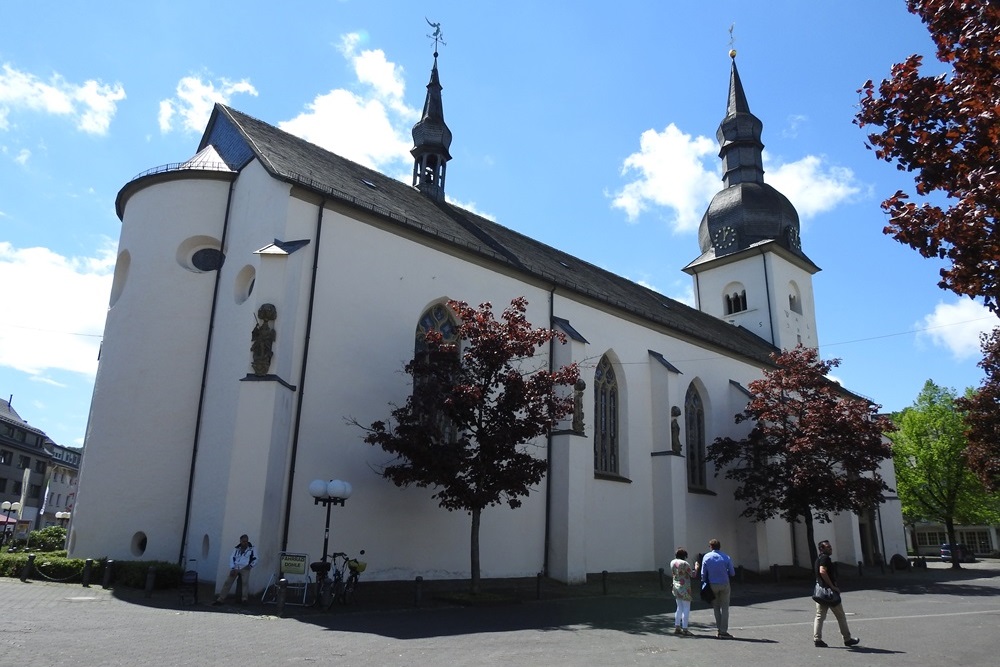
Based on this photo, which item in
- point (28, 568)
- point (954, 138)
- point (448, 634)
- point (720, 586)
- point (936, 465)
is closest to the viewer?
point (954, 138)

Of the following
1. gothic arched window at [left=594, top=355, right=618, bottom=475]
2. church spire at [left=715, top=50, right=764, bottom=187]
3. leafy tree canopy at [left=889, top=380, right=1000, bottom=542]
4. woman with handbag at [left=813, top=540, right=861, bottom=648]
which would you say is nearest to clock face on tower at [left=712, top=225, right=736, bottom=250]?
church spire at [left=715, top=50, right=764, bottom=187]

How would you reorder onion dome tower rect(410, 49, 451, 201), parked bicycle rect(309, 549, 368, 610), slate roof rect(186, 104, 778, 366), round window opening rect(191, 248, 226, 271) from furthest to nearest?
onion dome tower rect(410, 49, 451, 201) → round window opening rect(191, 248, 226, 271) → slate roof rect(186, 104, 778, 366) → parked bicycle rect(309, 549, 368, 610)

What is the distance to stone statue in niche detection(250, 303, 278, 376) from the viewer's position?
13852mm

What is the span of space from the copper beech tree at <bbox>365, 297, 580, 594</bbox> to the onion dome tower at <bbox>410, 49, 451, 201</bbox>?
10.5 meters

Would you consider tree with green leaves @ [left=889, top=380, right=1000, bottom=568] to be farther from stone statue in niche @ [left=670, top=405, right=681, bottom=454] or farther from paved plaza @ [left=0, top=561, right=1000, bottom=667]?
paved plaza @ [left=0, top=561, right=1000, bottom=667]

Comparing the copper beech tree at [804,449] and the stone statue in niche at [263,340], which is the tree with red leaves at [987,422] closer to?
the copper beech tree at [804,449]

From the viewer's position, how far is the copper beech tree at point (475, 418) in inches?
565

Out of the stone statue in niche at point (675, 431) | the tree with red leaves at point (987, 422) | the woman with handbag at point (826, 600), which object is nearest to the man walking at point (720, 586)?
the woman with handbag at point (826, 600)

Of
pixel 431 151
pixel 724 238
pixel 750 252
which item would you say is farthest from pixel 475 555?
pixel 724 238

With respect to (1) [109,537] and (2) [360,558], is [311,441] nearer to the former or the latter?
(2) [360,558]

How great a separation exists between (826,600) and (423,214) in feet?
46.1

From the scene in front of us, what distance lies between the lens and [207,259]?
17.5 meters

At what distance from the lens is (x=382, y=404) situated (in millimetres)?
16156

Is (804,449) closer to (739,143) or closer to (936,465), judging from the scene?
(739,143)
